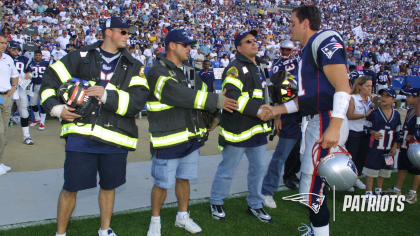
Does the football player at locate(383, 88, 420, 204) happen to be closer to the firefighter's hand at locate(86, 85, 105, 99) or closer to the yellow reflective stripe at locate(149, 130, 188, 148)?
the yellow reflective stripe at locate(149, 130, 188, 148)

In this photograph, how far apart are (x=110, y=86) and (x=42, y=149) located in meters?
4.73

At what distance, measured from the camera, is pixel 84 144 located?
3.25 meters

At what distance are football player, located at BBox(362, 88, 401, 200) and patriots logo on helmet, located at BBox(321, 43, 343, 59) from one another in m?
2.93

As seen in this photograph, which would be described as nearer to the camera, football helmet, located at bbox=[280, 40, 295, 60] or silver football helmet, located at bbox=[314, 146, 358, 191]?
silver football helmet, located at bbox=[314, 146, 358, 191]

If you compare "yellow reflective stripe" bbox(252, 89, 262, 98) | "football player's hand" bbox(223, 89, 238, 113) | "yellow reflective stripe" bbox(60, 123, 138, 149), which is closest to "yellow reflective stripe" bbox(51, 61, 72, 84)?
"yellow reflective stripe" bbox(60, 123, 138, 149)

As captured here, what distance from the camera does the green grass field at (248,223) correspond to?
392 centimetres

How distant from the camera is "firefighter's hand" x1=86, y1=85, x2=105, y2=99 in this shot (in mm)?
3087

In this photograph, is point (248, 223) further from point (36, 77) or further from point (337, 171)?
point (36, 77)

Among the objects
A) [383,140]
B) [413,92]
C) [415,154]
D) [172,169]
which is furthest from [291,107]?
[413,92]

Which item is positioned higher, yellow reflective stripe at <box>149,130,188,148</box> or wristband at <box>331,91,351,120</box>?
wristband at <box>331,91,351,120</box>

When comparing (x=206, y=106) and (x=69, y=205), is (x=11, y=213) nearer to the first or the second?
(x=69, y=205)

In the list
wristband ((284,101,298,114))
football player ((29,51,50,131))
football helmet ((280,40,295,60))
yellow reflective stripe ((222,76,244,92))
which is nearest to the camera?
Result: wristband ((284,101,298,114))

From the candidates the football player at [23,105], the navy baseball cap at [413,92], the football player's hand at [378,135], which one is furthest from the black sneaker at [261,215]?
the football player at [23,105]

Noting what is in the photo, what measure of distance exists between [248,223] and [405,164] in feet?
8.69
